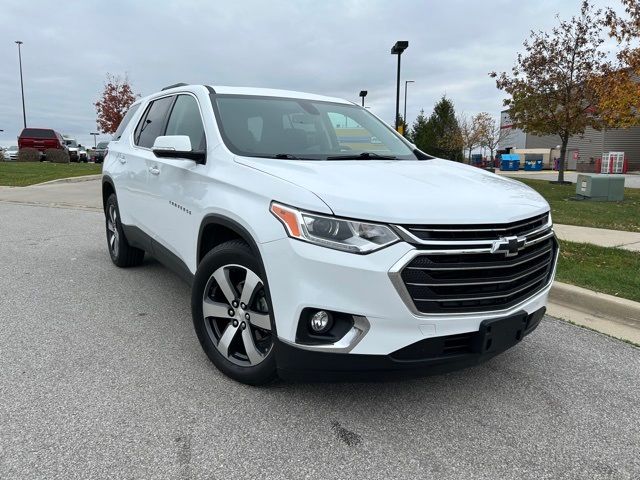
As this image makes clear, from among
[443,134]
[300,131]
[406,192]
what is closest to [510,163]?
[443,134]

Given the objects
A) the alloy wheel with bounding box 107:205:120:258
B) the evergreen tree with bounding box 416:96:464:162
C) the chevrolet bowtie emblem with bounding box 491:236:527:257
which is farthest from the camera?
the evergreen tree with bounding box 416:96:464:162

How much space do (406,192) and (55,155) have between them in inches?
1167

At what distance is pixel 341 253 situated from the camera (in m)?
2.43

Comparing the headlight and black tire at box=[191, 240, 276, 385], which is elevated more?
the headlight

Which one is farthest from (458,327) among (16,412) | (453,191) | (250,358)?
(16,412)

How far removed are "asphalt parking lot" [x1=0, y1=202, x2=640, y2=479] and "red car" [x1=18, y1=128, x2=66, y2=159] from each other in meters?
28.8

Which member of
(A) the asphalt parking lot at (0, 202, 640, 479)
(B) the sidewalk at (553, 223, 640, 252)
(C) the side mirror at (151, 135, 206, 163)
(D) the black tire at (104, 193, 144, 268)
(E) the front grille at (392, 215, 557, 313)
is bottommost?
(A) the asphalt parking lot at (0, 202, 640, 479)

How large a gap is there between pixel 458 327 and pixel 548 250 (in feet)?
3.34

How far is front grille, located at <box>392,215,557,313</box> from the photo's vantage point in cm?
244

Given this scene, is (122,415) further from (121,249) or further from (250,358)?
(121,249)

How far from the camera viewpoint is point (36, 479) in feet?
7.41

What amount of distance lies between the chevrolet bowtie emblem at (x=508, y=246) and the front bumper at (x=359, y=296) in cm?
34

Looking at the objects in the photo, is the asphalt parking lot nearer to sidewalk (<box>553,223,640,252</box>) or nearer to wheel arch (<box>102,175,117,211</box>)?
wheel arch (<box>102,175,117,211</box>)

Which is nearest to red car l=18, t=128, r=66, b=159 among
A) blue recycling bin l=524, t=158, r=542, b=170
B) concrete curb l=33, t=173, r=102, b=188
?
concrete curb l=33, t=173, r=102, b=188
